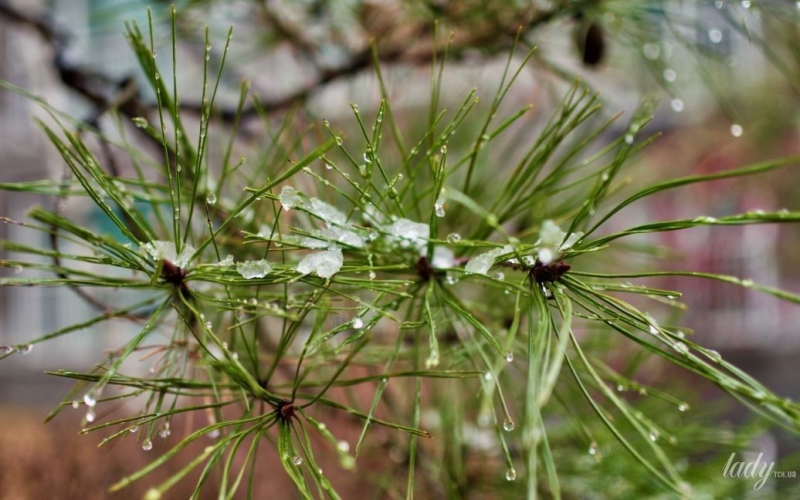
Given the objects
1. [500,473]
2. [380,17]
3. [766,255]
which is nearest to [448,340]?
[500,473]

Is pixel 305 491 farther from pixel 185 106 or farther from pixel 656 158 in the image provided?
pixel 656 158

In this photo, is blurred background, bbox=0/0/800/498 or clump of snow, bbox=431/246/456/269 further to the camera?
blurred background, bbox=0/0/800/498

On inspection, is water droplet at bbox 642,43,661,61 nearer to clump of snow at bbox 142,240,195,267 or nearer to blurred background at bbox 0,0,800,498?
blurred background at bbox 0,0,800,498

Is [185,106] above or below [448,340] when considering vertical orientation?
above

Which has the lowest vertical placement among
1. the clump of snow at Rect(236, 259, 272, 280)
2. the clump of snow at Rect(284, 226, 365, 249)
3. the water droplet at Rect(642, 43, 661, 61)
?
the clump of snow at Rect(236, 259, 272, 280)

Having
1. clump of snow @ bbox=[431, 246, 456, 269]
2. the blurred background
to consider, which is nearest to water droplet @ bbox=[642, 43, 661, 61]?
the blurred background

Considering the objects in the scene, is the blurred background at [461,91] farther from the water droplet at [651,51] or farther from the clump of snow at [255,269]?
the clump of snow at [255,269]
